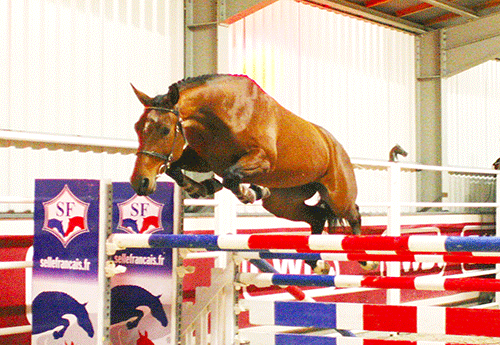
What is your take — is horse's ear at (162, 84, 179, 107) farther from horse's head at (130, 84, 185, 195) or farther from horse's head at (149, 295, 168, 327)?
horse's head at (149, 295, 168, 327)

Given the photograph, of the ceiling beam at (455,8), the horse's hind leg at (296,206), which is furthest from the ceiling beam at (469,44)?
the horse's hind leg at (296,206)

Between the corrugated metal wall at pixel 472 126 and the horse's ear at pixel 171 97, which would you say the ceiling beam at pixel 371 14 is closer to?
the corrugated metal wall at pixel 472 126

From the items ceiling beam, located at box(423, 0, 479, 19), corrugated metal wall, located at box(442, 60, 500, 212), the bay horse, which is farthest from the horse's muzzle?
corrugated metal wall, located at box(442, 60, 500, 212)

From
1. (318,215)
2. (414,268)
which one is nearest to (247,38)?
(414,268)

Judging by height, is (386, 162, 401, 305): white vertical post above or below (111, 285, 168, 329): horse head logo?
above

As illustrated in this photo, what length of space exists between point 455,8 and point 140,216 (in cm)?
593

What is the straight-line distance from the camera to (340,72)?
7559 millimetres

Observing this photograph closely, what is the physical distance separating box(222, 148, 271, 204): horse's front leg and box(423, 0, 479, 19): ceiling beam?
5.33 metres

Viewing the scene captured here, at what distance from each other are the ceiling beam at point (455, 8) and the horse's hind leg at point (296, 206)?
178 inches

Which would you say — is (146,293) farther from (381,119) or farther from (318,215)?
(381,119)

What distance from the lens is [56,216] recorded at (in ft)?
9.18

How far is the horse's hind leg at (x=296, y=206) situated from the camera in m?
3.29

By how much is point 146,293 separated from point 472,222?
5905 mm

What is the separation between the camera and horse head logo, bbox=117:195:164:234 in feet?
9.39
